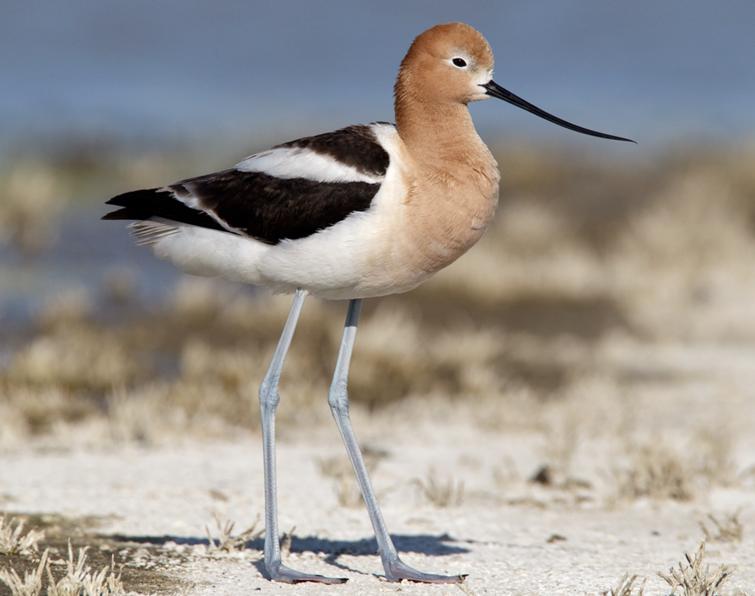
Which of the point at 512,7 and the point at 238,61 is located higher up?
the point at 512,7

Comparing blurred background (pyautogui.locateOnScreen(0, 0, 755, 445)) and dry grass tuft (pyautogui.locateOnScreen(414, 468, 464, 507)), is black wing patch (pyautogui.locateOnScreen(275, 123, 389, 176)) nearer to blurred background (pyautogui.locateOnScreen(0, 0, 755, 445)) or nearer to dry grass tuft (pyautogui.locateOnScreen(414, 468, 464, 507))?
dry grass tuft (pyautogui.locateOnScreen(414, 468, 464, 507))

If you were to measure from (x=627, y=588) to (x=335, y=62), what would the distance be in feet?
72.6

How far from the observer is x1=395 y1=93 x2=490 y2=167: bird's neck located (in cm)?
482

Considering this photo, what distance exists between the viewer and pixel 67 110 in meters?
20.6

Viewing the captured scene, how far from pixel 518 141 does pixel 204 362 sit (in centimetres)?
993

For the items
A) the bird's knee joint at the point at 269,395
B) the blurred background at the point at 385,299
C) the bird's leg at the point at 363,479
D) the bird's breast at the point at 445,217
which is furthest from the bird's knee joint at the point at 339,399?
the blurred background at the point at 385,299

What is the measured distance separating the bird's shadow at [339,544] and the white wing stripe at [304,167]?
1.36m

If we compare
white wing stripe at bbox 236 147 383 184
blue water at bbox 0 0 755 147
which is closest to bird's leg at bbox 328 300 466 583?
white wing stripe at bbox 236 147 383 184

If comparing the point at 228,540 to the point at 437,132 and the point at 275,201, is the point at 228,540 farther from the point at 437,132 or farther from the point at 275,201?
the point at 437,132

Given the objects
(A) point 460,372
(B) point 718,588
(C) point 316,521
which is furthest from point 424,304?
(B) point 718,588

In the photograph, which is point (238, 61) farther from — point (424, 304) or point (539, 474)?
point (539, 474)

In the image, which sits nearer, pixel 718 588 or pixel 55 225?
pixel 718 588

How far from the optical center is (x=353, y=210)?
4.68 metres

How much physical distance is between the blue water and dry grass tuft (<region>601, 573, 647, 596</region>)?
50.3 ft
